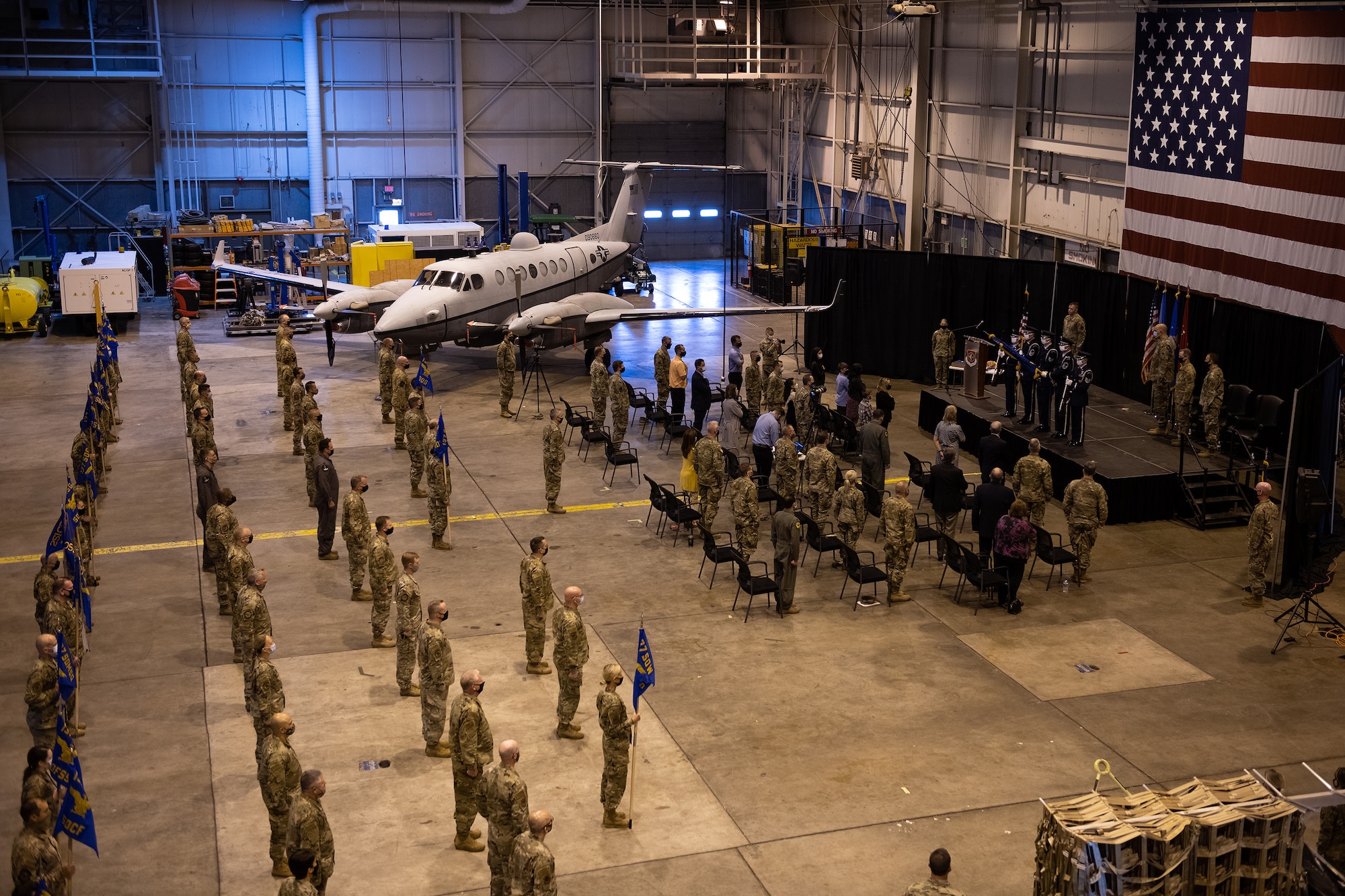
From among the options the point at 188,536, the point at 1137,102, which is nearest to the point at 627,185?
the point at 1137,102

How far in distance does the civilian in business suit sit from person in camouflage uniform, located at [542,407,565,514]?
19.3 feet

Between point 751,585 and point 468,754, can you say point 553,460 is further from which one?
point 468,754

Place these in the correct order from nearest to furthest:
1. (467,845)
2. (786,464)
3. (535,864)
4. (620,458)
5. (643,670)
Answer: (535,864) → (467,845) → (643,670) → (786,464) → (620,458)

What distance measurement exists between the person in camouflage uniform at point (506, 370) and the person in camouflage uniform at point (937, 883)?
16.9 m

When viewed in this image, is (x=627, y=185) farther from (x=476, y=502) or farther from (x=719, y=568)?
(x=719, y=568)

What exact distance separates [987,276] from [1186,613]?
467 inches

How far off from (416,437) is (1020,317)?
1279 centimetres

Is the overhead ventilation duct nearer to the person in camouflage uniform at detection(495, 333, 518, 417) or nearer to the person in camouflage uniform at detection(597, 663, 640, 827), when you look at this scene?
the person in camouflage uniform at detection(495, 333, 518, 417)

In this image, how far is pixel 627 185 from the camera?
109 feet

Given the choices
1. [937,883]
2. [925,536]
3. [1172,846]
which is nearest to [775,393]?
[925,536]

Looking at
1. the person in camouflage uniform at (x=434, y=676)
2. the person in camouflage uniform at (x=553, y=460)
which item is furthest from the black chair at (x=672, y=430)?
the person in camouflage uniform at (x=434, y=676)

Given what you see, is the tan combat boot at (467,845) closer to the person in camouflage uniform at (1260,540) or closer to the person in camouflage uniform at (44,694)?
the person in camouflage uniform at (44,694)

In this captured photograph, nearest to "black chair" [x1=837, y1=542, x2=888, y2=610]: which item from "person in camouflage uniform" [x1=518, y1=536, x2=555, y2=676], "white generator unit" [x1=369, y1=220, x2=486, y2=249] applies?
"person in camouflage uniform" [x1=518, y1=536, x2=555, y2=676]

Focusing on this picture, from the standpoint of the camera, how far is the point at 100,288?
30984 mm
